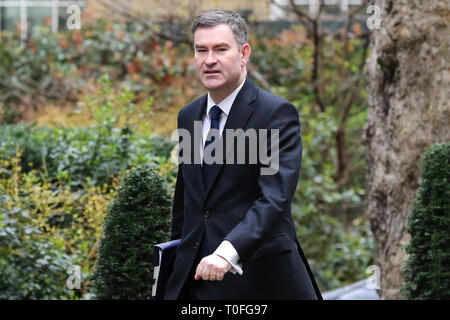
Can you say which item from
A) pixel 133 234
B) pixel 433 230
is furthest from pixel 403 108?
pixel 133 234

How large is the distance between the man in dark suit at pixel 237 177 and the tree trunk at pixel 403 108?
2715 mm

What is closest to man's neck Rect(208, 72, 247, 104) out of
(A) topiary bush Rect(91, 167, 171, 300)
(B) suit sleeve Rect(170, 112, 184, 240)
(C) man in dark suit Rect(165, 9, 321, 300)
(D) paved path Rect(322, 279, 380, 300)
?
(C) man in dark suit Rect(165, 9, 321, 300)

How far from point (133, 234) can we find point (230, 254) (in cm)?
164

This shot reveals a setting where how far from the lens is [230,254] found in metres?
2.60

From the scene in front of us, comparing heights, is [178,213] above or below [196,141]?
below

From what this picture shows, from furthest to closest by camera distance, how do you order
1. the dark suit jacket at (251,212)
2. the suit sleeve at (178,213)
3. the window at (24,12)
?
1. the window at (24,12)
2. the suit sleeve at (178,213)
3. the dark suit jacket at (251,212)

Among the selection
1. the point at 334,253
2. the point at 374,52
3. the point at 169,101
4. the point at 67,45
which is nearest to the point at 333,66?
the point at 169,101

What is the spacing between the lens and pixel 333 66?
1136cm

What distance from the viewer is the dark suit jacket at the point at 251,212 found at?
9.09ft

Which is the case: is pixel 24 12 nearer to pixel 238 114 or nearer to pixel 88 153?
pixel 88 153

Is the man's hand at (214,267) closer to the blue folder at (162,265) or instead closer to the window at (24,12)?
the blue folder at (162,265)

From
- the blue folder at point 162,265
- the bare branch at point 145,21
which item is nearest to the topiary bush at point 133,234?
the blue folder at point 162,265

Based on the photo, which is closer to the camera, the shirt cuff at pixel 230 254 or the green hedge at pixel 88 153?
the shirt cuff at pixel 230 254
